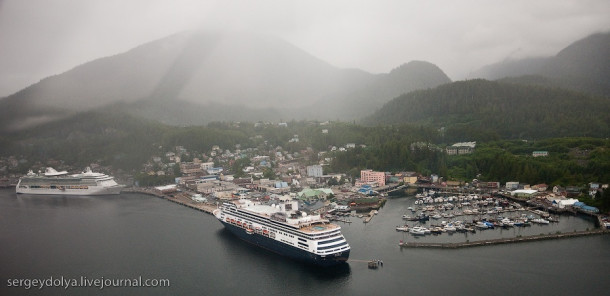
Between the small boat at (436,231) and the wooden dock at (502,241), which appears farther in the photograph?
the small boat at (436,231)

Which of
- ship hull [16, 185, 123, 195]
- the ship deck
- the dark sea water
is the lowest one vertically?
the dark sea water

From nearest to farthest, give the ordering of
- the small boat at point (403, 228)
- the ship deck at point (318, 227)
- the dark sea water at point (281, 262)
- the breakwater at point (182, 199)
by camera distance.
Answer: the dark sea water at point (281, 262)
the ship deck at point (318, 227)
the small boat at point (403, 228)
the breakwater at point (182, 199)

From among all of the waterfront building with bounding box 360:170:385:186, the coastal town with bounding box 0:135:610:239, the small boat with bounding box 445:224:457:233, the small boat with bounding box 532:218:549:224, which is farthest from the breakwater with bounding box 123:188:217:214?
the small boat with bounding box 532:218:549:224

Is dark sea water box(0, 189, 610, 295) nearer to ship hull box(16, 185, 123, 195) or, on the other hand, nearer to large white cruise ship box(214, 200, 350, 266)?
large white cruise ship box(214, 200, 350, 266)

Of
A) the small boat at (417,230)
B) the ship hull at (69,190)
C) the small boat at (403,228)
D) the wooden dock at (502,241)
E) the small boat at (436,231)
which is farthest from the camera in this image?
the ship hull at (69,190)

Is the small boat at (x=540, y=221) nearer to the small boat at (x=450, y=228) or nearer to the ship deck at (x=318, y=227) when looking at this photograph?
the small boat at (x=450, y=228)

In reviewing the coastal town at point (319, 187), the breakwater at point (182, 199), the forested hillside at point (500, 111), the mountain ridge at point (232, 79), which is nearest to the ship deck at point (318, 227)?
the coastal town at point (319, 187)

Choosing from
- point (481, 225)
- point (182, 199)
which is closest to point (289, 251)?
point (481, 225)
